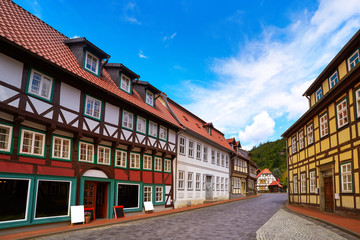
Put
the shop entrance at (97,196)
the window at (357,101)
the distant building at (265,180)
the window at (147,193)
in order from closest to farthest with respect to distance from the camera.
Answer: the window at (357,101) → the shop entrance at (97,196) → the window at (147,193) → the distant building at (265,180)

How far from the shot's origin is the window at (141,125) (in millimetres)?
18375

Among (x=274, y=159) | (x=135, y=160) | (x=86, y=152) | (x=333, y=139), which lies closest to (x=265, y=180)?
(x=274, y=159)

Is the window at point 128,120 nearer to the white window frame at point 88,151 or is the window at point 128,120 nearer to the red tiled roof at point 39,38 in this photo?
the red tiled roof at point 39,38

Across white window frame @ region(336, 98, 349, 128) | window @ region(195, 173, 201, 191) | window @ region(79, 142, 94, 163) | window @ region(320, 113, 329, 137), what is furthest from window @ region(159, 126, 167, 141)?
white window frame @ region(336, 98, 349, 128)

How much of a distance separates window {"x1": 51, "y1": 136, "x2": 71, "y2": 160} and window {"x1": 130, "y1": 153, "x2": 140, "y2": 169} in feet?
16.6

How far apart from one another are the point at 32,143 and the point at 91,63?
5939 millimetres

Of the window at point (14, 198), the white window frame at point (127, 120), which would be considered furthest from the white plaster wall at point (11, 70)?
the white window frame at point (127, 120)

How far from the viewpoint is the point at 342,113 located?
51.1ft

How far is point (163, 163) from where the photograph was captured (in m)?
21.3

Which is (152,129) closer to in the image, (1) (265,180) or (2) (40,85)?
(2) (40,85)

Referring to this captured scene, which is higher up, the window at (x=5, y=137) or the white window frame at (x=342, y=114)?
the white window frame at (x=342, y=114)

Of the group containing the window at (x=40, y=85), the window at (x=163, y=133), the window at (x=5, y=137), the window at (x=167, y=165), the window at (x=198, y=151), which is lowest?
the window at (x=167, y=165)

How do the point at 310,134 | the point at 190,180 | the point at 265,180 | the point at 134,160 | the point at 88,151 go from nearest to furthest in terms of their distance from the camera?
1. the point at 88,151
2. the point at 134,160
3. the point at 310,134
4. the point at 190,180
5. the point at 265,180

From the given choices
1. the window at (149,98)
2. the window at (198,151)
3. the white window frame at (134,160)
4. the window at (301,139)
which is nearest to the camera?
the white window frame at (134,160)
